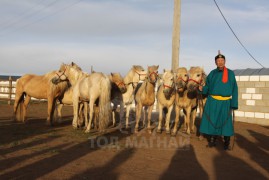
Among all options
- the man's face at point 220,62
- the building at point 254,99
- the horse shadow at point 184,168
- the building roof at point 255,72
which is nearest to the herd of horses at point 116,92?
the man's face at point 220,62

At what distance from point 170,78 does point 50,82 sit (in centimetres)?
472

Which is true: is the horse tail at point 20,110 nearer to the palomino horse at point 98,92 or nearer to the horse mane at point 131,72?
the palomino horse at point 98,92

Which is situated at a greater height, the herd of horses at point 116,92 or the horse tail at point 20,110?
the herd of horses at point 116,92

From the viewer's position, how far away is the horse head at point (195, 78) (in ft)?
27.4

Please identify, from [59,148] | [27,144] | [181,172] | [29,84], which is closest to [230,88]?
[181,172]

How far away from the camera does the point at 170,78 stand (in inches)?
341

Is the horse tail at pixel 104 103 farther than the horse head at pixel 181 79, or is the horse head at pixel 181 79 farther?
the horse tail at pixel 104 103

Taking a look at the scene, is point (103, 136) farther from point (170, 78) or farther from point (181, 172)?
point (181, 172)

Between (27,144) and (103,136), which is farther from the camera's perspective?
(103,136)

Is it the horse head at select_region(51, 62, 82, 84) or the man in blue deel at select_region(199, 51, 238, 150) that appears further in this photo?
the horse head at select_region(51, 62, 82, 84)

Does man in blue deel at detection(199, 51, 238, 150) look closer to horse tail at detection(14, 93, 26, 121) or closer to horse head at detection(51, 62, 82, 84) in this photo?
A: horse head at detection(51, 62, 82, 84)

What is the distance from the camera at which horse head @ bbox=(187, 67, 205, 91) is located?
835 centimetres

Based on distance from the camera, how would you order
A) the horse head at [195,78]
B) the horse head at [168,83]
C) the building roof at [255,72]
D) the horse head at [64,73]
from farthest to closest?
the building roof at [255,72], the horse head at [64,73], the horse head at [168,83], the horse head at [195,78]

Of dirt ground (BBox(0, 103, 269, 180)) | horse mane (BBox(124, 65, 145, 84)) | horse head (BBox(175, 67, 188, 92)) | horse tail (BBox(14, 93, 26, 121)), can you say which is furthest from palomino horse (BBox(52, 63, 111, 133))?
horse tail (BBox(14, 93, 26, 121))
